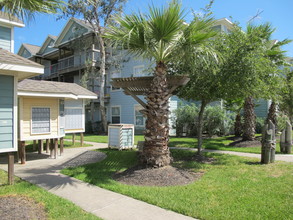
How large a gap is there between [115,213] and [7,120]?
354 centimetres

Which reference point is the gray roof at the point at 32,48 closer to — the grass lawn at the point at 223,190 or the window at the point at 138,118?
the window at the point at 138,118

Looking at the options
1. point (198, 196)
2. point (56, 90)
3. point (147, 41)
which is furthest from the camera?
point (56, 90)

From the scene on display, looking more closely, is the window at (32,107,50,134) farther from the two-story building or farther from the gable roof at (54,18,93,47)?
the gable roof at (54,18,93,47)

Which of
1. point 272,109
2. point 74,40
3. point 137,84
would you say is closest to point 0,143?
point 137,84

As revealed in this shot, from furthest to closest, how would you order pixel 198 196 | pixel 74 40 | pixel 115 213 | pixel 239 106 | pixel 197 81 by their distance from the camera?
pixel 74 40
pixel 239 106
pixel 197 81
pixel 198 196
pixel 115 213

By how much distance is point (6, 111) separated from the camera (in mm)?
5660

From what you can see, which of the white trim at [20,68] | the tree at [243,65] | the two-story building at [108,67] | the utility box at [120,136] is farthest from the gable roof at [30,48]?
the tree at [243,65]

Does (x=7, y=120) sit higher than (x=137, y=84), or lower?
lower

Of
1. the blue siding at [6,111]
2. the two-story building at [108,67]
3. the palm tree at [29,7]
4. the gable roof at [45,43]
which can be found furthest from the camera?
the gable roof at [45,43]

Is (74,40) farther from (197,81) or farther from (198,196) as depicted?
(198,196)

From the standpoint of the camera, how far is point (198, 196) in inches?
193

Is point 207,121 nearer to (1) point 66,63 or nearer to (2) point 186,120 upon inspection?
(2) point 186,120

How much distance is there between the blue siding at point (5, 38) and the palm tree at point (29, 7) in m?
7.85

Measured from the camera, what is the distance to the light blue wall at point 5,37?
38.0 feet
